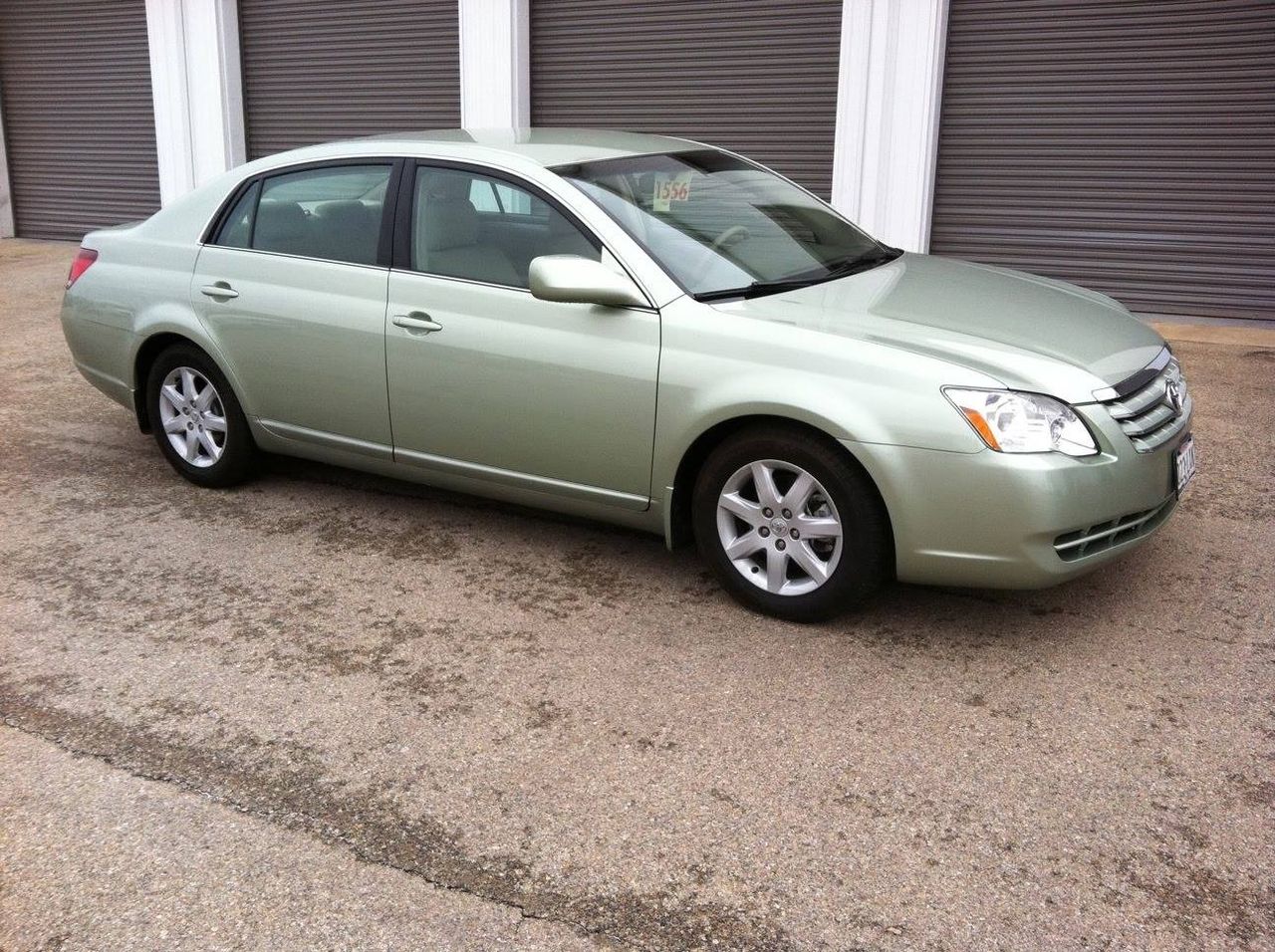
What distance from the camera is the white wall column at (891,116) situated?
Answer: 940cm

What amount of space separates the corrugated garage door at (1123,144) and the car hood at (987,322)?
4792mm

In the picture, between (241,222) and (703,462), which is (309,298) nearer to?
(241,222)

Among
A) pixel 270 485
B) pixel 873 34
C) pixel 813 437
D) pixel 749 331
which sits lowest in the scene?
pixel 270 485

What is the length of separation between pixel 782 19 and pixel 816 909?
8733 mm

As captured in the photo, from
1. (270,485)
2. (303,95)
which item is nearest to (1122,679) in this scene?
(270,485)

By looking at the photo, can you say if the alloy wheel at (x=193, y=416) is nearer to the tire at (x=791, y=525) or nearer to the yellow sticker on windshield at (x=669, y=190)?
the yellow sticker on windshield at (x=669, y=190)

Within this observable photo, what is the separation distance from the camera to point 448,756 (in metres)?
3.34

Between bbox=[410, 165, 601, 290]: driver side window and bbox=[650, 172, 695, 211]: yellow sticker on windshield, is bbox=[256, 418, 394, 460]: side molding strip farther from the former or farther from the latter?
bbox=[650, 172, 695, 211]: yellow sticker on windshield

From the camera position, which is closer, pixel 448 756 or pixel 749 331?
pixel 448 756

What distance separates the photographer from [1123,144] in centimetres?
903

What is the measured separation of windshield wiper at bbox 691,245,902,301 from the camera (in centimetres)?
431

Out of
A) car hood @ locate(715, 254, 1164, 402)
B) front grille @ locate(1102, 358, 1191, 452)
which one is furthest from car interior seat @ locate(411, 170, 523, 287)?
front grille @ locate(1102, 358, 1191, 452)

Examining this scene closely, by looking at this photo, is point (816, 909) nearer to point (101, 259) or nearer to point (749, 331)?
point (749, 331)

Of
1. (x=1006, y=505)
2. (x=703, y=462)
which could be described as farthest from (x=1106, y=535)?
(x=703, y=462)
